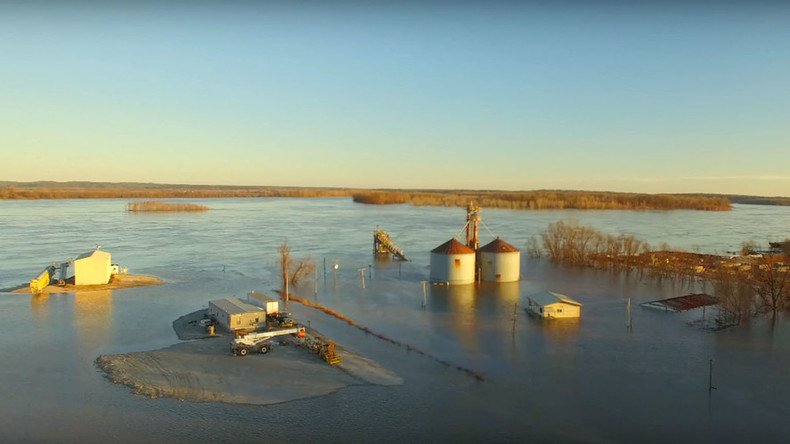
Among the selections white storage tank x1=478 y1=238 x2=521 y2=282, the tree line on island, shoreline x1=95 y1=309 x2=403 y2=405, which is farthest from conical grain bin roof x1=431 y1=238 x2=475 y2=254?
shoreline x1=95 y1=309 x2=403 y2=405

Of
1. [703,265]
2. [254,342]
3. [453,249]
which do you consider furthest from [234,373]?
[703,265]

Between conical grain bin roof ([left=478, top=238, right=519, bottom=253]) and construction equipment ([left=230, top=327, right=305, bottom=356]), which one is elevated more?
conical grain bin roof ([left=478, top=238, right=519, bottom=253])

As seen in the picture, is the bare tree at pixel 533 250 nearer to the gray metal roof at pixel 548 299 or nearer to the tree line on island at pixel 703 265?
the tree line on island at pixel 703 265

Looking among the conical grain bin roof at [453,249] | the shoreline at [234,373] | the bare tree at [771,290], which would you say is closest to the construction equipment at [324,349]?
the shoreline at [234,373]

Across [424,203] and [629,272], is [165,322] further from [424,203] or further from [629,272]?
[424,203]

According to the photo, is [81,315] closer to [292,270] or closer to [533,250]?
[292,270]

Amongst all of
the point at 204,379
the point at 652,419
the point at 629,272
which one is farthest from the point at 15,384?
the point at 629,272

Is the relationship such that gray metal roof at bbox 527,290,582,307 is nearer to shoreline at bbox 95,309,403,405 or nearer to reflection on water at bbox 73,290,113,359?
shoreline at bbox 95,309,403,405
